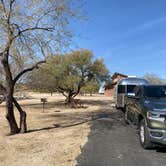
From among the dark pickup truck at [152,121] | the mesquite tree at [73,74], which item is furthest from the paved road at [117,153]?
the mesquite tree at [73,74]

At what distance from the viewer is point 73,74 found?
31484 mm

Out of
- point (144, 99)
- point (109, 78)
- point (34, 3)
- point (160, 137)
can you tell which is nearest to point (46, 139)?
point (144, 99)

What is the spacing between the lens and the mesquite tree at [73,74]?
29.2m

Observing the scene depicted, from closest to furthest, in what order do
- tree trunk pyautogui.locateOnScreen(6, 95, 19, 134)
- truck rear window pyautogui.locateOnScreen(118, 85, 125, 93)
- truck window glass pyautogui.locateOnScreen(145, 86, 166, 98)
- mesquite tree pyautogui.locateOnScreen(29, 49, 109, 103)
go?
truck window glass pyautogui.locateOnScreen(145, 86, 166, 98)
tree trunk pyautogui.locateOnScreen(6, 95, 19, 134)
truck rear window pyautogui.locateOnScreen(118, 85, 125, 93)
mesquite tree pyautogui.locateOnScreen(29, 49, 109, 103)

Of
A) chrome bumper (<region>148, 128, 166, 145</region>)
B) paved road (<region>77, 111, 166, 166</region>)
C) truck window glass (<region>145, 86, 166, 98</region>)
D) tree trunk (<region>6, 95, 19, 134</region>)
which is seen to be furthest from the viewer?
tree trunk (<region>6, 95, 19, 134</region>)

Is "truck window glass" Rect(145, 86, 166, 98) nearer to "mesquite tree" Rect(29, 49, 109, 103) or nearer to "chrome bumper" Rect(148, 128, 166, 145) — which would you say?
"chrome bumper" Rect(148, 128, 166, 145)

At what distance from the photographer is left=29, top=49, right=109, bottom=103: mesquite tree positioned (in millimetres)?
29234

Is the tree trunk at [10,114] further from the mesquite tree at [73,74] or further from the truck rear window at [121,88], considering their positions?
the mesquite tree at [73,74]

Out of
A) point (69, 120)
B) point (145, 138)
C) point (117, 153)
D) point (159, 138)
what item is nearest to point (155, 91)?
point (145, 138)

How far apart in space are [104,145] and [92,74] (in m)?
24.9

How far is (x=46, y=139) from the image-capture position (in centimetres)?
1010

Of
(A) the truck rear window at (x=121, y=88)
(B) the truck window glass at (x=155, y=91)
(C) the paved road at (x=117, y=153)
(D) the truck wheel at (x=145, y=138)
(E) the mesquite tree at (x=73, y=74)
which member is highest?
(E) the mesquite tree at (x=73, y=74)

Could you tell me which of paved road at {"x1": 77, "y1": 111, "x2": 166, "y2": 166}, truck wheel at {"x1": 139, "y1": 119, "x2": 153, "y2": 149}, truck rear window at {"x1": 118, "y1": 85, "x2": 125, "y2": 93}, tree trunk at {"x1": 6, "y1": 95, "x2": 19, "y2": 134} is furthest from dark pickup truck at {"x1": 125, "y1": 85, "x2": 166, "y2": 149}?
truck rear window at {"x1": 118, "y1": 85, "x2": 125, "y2": 93}

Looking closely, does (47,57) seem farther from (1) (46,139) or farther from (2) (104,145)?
(2) (104,145)
